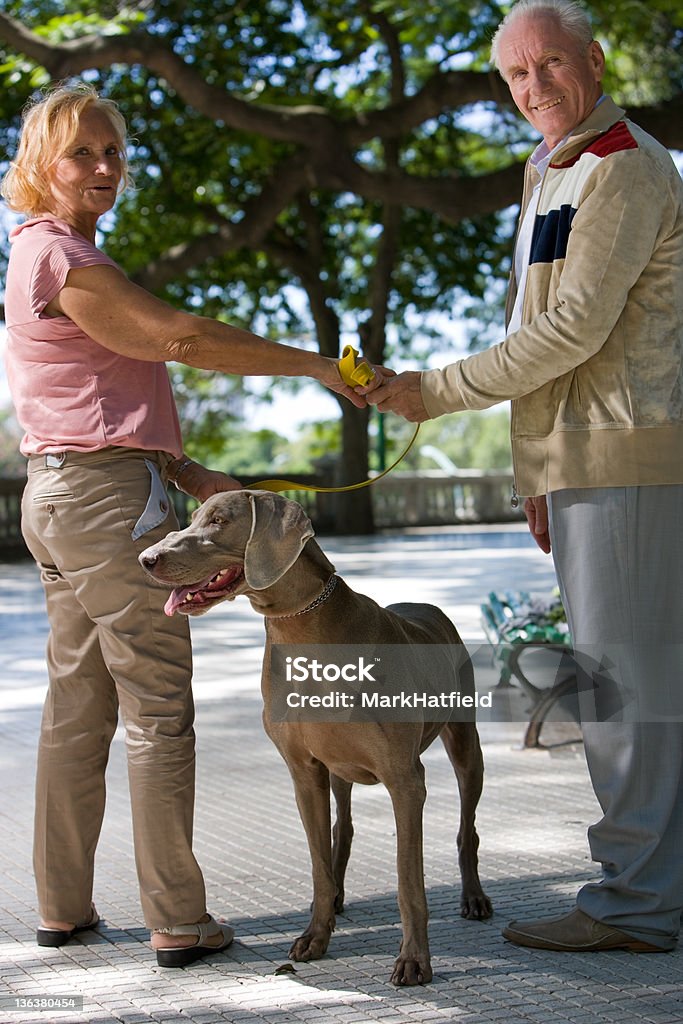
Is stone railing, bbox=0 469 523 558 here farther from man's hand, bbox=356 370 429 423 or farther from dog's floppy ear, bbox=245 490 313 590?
dog's floppy ear, bbox=245 490 313 590

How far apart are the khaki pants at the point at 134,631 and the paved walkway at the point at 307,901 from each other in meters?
0.25

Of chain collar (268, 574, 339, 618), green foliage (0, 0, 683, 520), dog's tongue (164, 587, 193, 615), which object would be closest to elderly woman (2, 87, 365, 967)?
dog's tongue (164, 587, 193, 615)

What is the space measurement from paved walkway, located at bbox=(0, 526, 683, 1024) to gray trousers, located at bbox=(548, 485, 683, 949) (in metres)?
0.19

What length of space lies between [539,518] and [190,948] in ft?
5.48

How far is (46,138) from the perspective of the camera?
3906mm

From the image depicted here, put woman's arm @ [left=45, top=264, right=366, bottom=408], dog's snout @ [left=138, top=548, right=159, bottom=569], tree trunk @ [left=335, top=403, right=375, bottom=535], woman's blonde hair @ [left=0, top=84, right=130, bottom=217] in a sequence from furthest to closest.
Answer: tree trunk @ [left=335, top=403, right=375, bottom=535], woman's blonde hair @ [left=0, top=84, right=130, bottom=217], woman's arm @ [left=45, top=264, right=366, bottom=408], dog's snout @ [left=138, top=548, right=159, bottom=569]

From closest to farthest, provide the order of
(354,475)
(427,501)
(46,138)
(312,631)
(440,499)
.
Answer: (312,631) → (46,138) → (354,475) → (427,501) → (440,499)

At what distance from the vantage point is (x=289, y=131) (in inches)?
658

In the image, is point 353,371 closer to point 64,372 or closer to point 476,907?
point 64,372

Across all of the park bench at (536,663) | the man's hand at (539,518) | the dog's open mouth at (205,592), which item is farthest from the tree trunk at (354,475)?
the dog's open mouth at (205,592)

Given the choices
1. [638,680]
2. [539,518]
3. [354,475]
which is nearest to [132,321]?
[539,518]

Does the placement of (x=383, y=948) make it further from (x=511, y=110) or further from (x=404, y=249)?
(x=404, y=249)

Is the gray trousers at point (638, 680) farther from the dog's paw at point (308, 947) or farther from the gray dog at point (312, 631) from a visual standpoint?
the dog's paw at point (308, 947)

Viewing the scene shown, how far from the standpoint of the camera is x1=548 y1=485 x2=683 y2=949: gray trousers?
3.71 m
